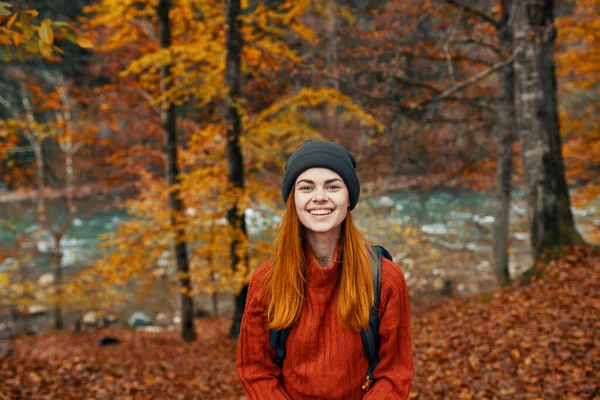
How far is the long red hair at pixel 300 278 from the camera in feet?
6.23

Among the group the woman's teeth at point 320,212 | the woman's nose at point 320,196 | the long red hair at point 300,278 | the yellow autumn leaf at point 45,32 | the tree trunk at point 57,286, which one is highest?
the yellow autumn leaf at point 45,32

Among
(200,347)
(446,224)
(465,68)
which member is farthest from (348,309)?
(446,224)

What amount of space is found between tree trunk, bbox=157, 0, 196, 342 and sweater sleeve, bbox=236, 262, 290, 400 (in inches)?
302

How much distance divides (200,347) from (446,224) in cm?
1347

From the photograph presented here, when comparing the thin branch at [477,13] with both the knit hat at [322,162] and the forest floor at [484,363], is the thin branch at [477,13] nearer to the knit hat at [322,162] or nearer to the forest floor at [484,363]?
the forest floor at [484,363]

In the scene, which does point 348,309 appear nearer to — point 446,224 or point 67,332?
point 67,332

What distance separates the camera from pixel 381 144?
1007 cm

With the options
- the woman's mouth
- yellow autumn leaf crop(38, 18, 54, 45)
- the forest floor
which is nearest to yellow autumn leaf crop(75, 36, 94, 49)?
yellow autumn leaf crop(38, 18, 54, 45)

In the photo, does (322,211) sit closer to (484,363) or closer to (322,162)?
(322,162)

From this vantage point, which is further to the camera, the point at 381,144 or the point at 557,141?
the point at 381,144

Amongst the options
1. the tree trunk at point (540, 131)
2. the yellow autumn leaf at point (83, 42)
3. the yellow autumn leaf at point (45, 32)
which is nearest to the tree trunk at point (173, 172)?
the yellow autumn leaf at point (83, 42)

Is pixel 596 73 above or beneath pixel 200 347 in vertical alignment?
above

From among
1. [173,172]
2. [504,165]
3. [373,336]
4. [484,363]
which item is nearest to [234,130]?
[173,172]

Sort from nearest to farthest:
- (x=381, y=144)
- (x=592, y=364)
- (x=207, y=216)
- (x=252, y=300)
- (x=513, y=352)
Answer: (x=252, y=300) → (x=592, y=364) → (x=513, y=352) → (x=207, y=216) → (x=381, y=144)
